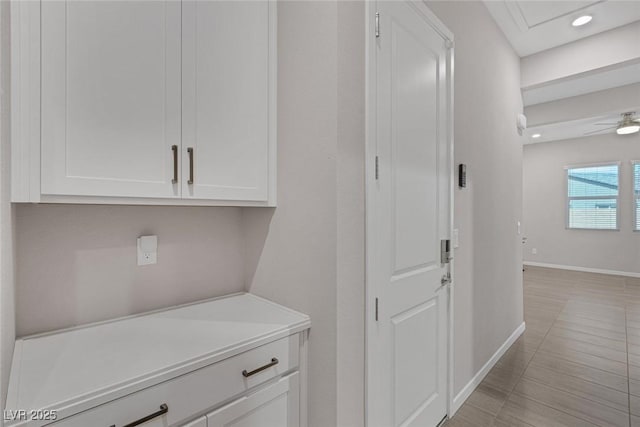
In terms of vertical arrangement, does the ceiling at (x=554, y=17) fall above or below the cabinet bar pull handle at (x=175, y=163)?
above

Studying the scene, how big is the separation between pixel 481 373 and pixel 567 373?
75 centimetres

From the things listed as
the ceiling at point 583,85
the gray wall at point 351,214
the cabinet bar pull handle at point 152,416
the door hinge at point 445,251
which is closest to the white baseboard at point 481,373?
the door hinge at point 445,251

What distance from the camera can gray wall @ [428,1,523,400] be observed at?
2105 mm

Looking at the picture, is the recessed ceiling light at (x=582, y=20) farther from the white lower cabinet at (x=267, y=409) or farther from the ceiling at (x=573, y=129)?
the white lower cabinet at (x=267, y=409)

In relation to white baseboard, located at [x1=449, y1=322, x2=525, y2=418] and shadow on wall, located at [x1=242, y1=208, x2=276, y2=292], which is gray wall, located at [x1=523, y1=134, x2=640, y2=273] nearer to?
white baseboard, located at [x1=449, y1=322, x2=525, y2=418]

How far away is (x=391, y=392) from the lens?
145cm

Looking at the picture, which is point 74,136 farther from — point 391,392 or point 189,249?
point 391,392

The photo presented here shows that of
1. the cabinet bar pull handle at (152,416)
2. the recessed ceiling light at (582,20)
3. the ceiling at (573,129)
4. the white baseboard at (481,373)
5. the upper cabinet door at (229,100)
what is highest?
the recessed ceiling light at (582,20)

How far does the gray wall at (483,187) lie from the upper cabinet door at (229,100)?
45.0 inches

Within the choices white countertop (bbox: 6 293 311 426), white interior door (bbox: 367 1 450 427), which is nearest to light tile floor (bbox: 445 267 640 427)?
white interior door (bbox: 367 1 450 427)

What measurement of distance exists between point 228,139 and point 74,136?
506 millimetres

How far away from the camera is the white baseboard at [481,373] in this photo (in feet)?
6.71

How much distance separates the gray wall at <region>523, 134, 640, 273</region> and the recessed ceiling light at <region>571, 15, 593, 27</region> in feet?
15.7

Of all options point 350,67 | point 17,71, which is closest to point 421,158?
point 350,67
